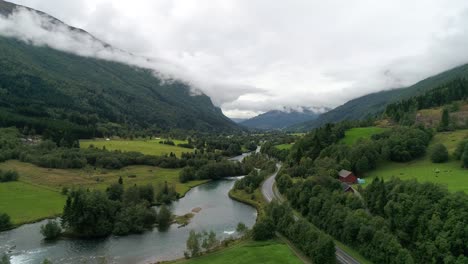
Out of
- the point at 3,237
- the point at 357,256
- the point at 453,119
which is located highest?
the point at 453,119

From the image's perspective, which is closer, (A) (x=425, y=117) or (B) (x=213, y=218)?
(B) (x=213, y=218)

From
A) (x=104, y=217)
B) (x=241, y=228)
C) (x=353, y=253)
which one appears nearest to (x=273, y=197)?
(x=241, y=228)

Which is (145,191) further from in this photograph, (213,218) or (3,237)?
(3,237)

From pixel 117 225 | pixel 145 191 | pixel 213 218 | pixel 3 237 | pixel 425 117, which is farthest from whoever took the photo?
pixel 425 117

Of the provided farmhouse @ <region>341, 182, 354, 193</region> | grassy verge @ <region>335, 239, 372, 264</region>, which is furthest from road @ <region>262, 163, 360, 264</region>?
farmhouse @ <region>341, 182, 354, 193</region>

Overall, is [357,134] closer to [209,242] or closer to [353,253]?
[353,253]

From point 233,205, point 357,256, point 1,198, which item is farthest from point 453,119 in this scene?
point 1,198

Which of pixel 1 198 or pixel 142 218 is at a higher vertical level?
pixel 1 198

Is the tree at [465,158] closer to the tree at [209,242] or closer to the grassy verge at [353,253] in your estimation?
the grassy verge at [353,253]
